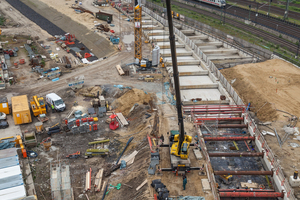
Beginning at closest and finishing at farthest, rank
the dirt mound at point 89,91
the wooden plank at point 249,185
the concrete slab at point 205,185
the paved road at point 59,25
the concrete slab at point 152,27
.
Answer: the concrete slab at point 205,185 < the wooden plank at point 249,185 < the dirt mound at point 89,91 < the paved road at point 59,25 < the concrete slab at point 152,27

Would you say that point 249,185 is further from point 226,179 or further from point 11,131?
point 11,131

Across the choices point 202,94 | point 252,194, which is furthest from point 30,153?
point 202,94

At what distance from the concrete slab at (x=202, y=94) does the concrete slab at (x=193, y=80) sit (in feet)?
7.58

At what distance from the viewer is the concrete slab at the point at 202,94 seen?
137 ft

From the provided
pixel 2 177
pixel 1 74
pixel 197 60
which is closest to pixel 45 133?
pixel 2 177

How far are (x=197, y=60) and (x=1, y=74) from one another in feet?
103

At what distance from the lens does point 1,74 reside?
4575 cm

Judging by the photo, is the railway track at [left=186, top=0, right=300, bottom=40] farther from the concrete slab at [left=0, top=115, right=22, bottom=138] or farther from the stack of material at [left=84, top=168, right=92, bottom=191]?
the concrete slab at [left=0, top=115, right=22, bottom=138]

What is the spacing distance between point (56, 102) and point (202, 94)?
64.3 feet

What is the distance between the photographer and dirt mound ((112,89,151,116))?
126ft

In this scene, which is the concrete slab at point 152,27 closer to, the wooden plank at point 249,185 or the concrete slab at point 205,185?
the wooden plank at point 249,185

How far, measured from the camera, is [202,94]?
42.7 m

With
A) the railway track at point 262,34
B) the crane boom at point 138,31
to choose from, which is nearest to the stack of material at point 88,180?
the crane boom at point 138,31

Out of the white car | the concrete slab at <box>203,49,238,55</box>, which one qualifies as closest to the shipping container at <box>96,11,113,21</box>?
the concrete slab at <box>203,49,238,55</box>
